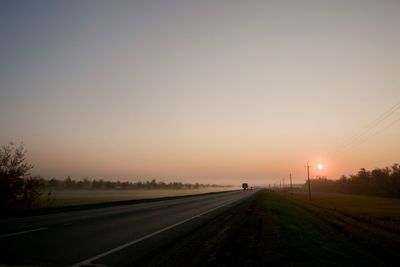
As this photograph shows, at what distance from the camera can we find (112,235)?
1207 cm

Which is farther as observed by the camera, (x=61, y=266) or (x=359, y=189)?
(x=359, y=189)

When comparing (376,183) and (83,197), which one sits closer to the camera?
(83,197)

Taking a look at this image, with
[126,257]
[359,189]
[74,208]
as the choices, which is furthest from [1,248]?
[359,189]

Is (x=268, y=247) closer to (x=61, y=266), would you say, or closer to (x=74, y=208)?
(x=61, y=266)

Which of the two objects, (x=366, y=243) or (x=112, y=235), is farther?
(x=366, y=243)

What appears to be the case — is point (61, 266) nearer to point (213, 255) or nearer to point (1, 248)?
point (1, 248)

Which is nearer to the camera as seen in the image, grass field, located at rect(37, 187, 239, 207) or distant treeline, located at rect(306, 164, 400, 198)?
grass field, located at rect(37, 187, 239, 207)

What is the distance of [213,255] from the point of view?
9094mm

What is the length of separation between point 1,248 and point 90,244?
2.29 meters

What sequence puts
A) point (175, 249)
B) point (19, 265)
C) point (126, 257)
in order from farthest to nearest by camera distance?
1. point (175, 249)
2. point (126, 257)
3. point (19, 265)

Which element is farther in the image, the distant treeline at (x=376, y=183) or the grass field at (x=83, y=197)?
the distant treeline at (x=376, y=183)

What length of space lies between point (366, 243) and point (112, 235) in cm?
1115

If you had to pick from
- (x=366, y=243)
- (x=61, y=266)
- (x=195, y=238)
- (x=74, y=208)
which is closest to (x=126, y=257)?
(x=61, y=266)

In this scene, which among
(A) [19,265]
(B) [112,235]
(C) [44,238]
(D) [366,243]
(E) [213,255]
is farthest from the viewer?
(D) [366,243]
